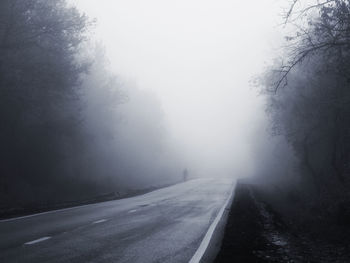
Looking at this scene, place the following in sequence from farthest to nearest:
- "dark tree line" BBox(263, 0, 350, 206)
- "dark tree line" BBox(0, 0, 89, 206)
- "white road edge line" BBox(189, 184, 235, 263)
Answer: "dark tree line" BBox(0, 0, 89, 206)
"dark tree line" BBox(263, 0, 350, 206)
"white road edge line" BBox(189, 184, 235, 263)

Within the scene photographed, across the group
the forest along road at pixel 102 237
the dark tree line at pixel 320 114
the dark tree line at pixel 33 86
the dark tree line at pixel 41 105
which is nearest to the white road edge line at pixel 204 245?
the forest along road at pixel 102 237

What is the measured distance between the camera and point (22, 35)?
907 inches

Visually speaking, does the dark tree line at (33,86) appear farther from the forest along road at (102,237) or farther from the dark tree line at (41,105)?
the forest along road at (102,237)

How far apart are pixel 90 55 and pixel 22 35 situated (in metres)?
22.4

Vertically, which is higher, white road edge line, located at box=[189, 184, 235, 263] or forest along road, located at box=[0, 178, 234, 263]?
forest along road, located at box=[0, 178, 234, 263]

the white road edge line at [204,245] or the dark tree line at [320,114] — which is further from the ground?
the dark tree line at [320,114]

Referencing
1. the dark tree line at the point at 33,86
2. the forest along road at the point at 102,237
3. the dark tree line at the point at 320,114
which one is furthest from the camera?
the dark tree line at the point at 33,86

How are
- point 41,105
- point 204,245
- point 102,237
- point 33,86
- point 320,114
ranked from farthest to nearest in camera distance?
point 41,105 → point 320,114 → point 33,86 → point 102,237 → point 204,245

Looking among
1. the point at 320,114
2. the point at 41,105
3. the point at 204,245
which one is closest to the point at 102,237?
the point at 204,245

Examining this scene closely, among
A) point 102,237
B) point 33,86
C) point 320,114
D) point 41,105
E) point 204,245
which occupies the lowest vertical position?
point 204,245

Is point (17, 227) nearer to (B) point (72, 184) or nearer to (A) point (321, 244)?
(A) point (321, 244)

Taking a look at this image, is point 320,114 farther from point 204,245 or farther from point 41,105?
point 204,245

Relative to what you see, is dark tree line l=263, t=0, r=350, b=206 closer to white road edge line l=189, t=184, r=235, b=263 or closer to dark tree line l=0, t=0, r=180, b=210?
white road edge line l=189, t=184, r=235, b=263

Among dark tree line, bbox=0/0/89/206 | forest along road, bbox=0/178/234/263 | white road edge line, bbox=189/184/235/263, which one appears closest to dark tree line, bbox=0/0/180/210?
dark tree line, bbox=0/0/89/206
